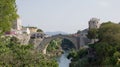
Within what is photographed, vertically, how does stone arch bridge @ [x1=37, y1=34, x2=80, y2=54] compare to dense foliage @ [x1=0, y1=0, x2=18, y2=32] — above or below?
below

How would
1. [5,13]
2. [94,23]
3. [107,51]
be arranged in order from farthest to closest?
1. [94,23]
2. [107,51]
3. [5,13]

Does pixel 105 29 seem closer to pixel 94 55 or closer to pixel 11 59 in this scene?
pixel 94 55

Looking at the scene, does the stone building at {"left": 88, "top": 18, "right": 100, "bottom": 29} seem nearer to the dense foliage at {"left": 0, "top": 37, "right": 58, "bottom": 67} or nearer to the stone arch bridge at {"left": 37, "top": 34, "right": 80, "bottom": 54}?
the stone arch bridge at {"left": 37, "top": 34, "right": 80, "bottom": 54}

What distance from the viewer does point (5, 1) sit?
60.0 feet

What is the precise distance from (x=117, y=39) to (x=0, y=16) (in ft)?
61.2

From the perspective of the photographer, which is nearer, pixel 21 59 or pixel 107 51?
pixel 21 59

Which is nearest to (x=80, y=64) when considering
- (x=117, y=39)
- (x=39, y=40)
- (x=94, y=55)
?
(x=94, y=55)

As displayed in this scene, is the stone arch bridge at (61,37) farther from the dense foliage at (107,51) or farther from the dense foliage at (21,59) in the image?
the dense foliage at (21,59)

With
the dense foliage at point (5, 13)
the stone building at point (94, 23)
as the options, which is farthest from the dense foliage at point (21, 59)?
the stone building at point (94, 23)

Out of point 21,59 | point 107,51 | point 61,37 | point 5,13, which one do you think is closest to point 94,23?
point 61,37

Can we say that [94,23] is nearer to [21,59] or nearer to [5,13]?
[21,59]

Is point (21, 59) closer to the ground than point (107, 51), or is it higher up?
higher up

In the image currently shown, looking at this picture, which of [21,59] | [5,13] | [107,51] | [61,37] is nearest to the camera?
[5,13]

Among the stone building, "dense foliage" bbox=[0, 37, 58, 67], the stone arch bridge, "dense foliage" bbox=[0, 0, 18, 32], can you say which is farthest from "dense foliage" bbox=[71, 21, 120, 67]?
the stone arch bridge
